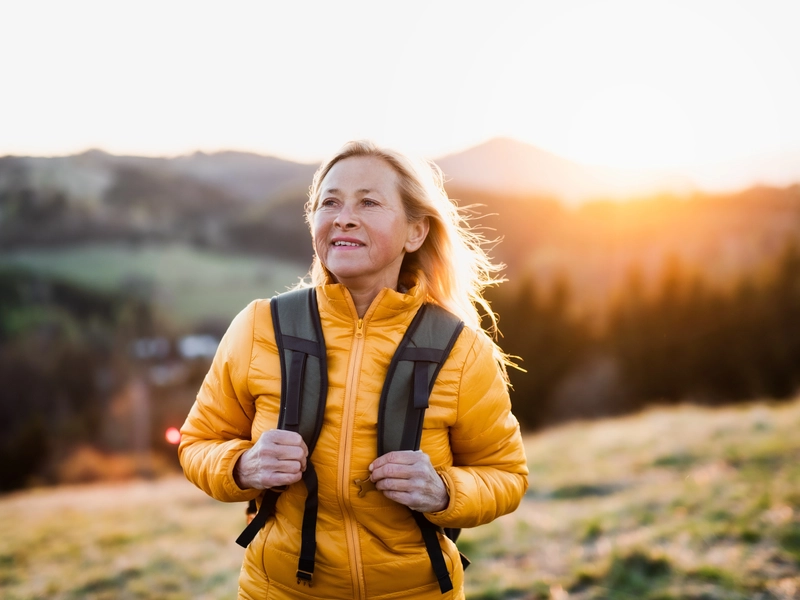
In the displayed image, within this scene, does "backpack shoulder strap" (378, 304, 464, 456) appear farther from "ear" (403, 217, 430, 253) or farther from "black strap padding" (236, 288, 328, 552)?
"ear" (403, 217, 430, 253)

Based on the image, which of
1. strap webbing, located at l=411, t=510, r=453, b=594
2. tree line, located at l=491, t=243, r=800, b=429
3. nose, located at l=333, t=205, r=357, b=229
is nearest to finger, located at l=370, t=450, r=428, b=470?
strap webbing, located at l=411, t=510, r=453, b=594

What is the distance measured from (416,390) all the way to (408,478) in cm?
25

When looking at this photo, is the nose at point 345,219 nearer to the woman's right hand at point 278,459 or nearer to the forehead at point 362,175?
the forehead at point 362,175

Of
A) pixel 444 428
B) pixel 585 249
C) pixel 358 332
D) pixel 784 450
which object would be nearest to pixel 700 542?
pixel 784 450

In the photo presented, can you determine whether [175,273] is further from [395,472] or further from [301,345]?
[395,472]

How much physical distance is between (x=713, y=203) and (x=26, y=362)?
45043 millimetres

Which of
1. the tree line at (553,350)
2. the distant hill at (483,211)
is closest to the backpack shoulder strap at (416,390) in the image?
the distant hill at (483,211)

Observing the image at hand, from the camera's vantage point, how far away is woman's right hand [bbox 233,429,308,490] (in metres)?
1.66

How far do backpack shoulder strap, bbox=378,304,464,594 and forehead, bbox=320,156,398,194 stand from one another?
0.45 m

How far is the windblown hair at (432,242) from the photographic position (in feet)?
6.69

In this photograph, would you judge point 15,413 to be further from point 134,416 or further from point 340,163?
point 340,163

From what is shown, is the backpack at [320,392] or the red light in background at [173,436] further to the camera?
the red light in background at [173,436]

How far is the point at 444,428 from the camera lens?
188cm

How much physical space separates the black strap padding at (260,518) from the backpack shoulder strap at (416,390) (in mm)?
393
